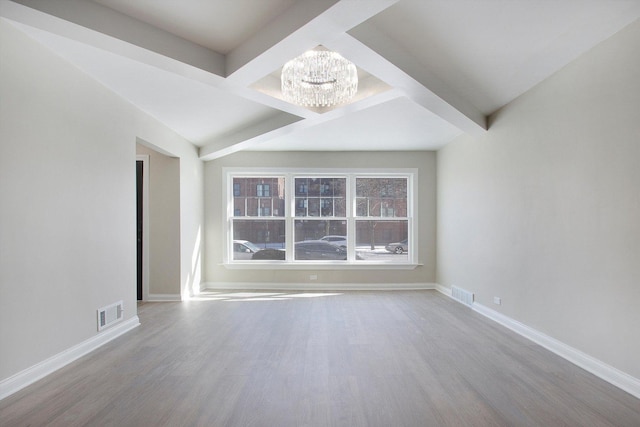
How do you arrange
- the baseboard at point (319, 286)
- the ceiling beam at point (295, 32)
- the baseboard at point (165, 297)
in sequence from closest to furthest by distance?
the ceiling beam at point (295, 32), the baseboard at point (165, 297), the baseboard at point (319, 286)

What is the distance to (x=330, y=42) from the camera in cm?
237

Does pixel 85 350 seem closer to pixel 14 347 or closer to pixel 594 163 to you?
pixel 14 347

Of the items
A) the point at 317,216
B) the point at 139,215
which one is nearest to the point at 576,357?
the point at 317,216

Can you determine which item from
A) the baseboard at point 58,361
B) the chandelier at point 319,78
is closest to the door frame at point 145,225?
the baseboard at point 58,361

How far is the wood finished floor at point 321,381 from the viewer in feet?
6.73

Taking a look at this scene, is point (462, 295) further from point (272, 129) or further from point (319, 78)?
point (319, 78)

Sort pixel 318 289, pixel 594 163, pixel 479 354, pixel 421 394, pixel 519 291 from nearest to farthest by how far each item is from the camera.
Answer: pixel 421 394
pixel 594 163
pixel 479 354
pixel 519 291
pixel 318 289

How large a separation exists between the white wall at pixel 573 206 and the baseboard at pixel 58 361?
4.24m

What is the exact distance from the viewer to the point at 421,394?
2.31 metres

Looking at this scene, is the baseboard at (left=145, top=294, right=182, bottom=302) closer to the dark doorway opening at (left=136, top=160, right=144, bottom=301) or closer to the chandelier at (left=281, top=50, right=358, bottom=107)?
the dark doorway opening at (left=136, top=160, right=144, bottom=301)

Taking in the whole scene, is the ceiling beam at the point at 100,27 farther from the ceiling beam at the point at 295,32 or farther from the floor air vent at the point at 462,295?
the floor air vent at the point at 462,295

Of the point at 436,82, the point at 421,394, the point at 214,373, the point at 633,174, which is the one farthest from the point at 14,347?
the point at 633,174

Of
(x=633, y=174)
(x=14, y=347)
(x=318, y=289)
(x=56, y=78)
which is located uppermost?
(x=56, y=78)

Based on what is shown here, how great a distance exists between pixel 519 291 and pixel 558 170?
53.1 inches
